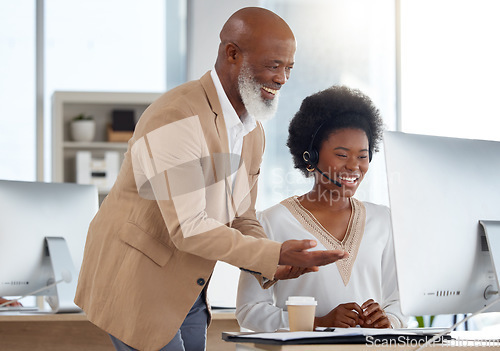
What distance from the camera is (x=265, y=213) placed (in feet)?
7.06

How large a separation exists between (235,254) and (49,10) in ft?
13.2

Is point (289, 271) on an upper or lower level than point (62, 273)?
upper

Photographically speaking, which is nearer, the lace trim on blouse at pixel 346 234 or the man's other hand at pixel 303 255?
the man's other hand at pixel 303 255

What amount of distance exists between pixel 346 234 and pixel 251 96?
581 millimetres

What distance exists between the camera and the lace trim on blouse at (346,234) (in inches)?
79.8

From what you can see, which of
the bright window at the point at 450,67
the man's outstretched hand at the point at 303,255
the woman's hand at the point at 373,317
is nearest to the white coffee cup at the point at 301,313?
the man's outstretched hand at the point at 303,255

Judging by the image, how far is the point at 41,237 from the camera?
2.45m

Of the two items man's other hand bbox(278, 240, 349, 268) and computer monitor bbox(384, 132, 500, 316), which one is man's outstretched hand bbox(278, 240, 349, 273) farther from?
computer monitor bbox(384, 132, 500, 316)

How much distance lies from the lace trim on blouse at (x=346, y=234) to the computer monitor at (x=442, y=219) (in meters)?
0.60

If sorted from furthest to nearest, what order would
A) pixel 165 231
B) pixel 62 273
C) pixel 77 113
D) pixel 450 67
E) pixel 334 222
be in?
pixel 450 67, pixel 77 113, pixel 62 273, pixel 334 222, pixel 165 231

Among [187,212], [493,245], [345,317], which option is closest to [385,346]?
[493,245]

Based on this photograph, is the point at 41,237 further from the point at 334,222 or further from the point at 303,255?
the point at 303,255

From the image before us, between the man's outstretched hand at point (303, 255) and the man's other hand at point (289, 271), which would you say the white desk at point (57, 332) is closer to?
the man's other hand at point (289, 271)

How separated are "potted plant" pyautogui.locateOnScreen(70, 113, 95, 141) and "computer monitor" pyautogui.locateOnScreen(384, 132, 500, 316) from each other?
135 inches
